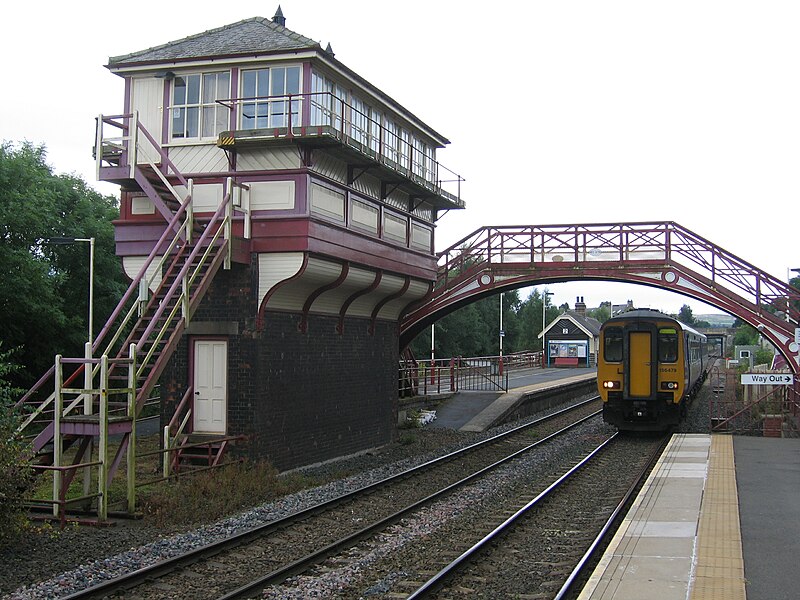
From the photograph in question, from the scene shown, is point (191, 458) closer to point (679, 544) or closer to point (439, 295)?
point (679, 544)

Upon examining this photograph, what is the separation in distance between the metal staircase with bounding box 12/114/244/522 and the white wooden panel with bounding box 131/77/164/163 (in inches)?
11.0

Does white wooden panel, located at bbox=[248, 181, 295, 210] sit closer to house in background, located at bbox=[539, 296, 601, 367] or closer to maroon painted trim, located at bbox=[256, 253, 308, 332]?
maroon painted trim, located at bbox=[256, 253, 308, 332]

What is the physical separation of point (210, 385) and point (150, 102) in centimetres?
540

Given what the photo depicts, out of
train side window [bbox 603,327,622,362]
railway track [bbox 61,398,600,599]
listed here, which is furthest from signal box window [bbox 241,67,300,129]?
train side window [bbox 603,327,622,362]

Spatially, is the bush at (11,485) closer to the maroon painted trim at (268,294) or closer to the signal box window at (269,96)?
the maroon painted trim at (268,294)

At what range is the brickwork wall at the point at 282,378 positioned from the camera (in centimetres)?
1376

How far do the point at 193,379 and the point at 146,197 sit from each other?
3392 mm

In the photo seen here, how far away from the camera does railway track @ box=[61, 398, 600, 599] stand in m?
7.88

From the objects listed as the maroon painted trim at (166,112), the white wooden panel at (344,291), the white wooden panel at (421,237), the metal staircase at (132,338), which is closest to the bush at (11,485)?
the metal staircase at (132,338)

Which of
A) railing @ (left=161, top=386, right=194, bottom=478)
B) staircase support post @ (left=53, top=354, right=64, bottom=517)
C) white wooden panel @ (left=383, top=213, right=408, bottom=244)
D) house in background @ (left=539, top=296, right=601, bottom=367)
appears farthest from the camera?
house in background @ (left=539, top=296, right=601, bottom=367)

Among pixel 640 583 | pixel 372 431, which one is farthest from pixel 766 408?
pixel 640 583

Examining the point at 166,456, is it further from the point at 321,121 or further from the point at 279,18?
the point at 279,18

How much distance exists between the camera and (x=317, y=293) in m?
15.2

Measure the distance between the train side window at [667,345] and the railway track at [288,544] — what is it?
7026mm
